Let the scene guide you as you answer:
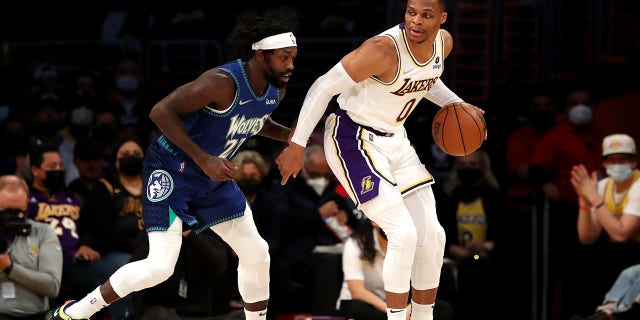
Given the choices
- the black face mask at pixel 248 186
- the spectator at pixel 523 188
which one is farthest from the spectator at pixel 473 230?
the black face mask at pixel 248 186

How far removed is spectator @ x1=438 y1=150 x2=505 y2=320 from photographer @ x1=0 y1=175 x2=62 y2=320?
10.5ft

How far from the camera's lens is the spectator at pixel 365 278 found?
709cm

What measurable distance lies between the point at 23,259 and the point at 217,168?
228 cm

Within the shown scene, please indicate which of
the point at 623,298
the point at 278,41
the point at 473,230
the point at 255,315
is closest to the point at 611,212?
the point at 623,298

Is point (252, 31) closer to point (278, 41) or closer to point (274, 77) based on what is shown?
point (278, 41)

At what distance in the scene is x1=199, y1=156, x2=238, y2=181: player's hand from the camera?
505cm

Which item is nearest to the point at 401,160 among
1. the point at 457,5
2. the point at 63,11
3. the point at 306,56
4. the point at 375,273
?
the point at 375,273

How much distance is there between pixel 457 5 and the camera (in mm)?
12062

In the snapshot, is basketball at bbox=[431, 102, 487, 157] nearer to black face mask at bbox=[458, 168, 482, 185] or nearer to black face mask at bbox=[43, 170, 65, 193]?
black face mask at bbox=[458, 168, 482, 185]

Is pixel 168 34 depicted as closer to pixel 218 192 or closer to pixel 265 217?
pixel 265 217

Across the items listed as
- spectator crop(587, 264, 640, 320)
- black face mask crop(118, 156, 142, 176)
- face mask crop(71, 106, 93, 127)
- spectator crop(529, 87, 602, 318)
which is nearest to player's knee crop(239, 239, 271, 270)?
black face mask crop(118, 156, 142, 176)

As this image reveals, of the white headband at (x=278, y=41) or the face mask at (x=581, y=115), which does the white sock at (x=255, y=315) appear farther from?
the face mask at (x=581, y=115)

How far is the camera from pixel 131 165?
7.65 meters

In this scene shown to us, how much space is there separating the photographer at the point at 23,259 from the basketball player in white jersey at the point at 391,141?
2.22 m
